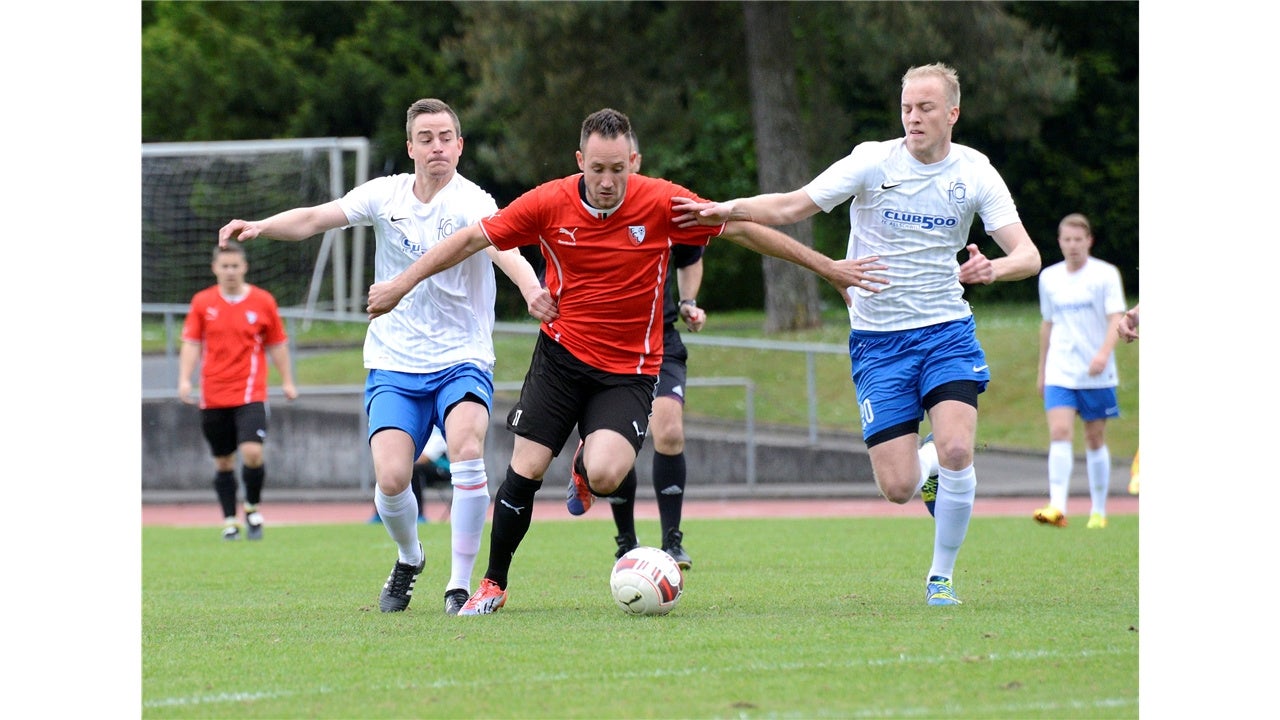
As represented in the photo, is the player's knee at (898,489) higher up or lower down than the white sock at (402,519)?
higher up

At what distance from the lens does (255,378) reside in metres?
12.6

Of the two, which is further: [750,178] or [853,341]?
[750,178]

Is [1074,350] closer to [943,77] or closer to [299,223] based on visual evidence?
[943,77]

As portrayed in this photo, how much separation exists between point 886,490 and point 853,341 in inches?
29.6

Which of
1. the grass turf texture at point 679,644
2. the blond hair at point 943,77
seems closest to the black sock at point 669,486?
the grass turf texture at point 679,644

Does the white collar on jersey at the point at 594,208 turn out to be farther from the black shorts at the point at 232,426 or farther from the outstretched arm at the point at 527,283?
the black shorts at the point at 232,426

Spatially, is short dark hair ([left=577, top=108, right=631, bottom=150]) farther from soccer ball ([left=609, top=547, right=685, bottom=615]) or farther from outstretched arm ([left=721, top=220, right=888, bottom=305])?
soccer ball ([left=609, top=547, right=685, bottom=615])

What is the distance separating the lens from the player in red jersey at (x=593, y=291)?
20.9 ft

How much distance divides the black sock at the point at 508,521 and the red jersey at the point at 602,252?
2.12 ft

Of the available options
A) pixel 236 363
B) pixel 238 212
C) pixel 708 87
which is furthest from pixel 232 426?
pixel 708 87

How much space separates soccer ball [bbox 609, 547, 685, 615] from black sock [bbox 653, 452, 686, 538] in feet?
8.45
